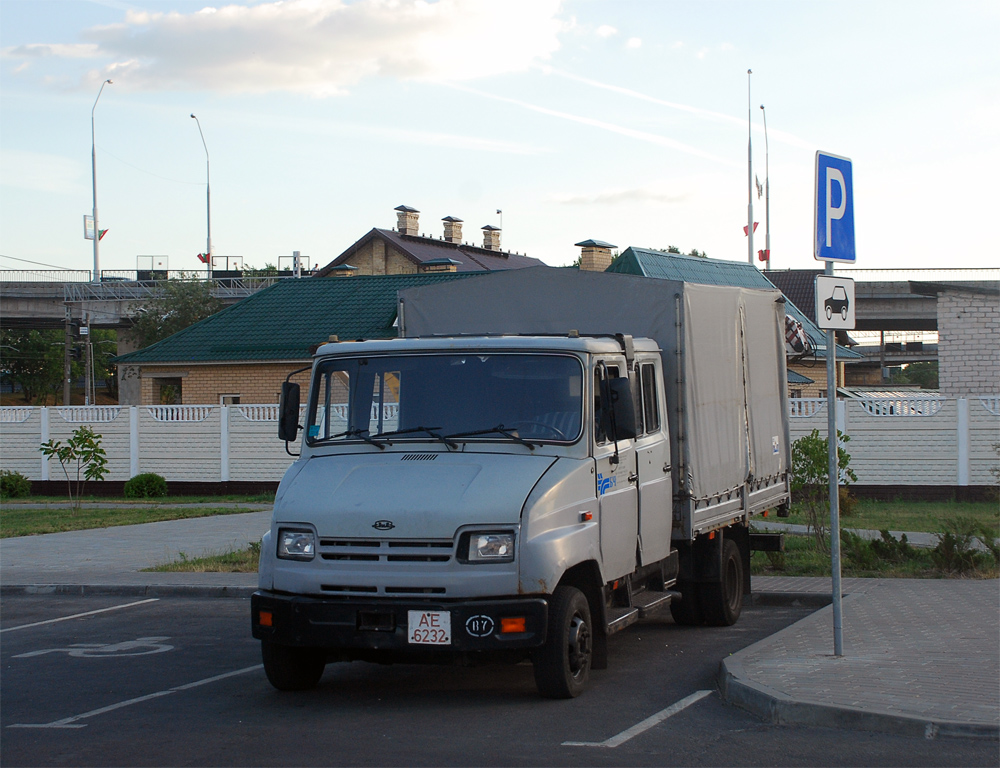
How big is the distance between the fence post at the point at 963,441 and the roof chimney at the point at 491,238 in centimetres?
5288

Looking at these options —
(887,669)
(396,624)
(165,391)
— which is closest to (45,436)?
(165,391)

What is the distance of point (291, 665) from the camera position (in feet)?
25.5

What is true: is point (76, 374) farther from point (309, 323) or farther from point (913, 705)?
point (913, 705)

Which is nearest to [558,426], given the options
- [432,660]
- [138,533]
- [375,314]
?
[432,660]

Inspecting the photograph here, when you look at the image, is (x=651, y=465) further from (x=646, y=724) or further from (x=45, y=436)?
(x=45, y=436)

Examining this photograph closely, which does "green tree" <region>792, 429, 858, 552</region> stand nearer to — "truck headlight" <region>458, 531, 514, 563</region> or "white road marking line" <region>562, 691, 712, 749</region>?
"white road marking line" <region>562, 691, 712, 749</region>

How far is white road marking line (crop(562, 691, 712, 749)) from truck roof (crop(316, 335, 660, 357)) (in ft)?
7.78

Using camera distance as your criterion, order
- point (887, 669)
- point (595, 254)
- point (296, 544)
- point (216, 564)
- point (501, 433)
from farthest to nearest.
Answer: point (595, 254) < point (216, 564) < point (887, 669) < point (501, 433) < point (296, 544)

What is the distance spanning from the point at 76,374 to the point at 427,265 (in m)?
55.0

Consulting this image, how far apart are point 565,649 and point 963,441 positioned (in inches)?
662

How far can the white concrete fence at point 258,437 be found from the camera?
21.9m

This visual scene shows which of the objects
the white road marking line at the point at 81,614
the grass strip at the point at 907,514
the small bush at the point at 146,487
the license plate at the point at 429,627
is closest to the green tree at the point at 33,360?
the small bush at the point at 146,487

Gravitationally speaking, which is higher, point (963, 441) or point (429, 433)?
point (429, 433)

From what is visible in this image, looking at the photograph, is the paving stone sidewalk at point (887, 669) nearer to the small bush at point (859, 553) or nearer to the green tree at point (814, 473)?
the small bush at point (859, 553)
